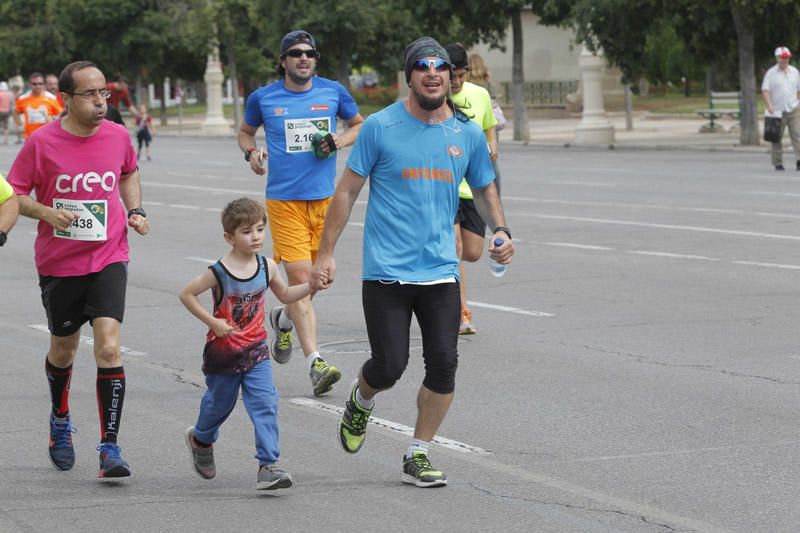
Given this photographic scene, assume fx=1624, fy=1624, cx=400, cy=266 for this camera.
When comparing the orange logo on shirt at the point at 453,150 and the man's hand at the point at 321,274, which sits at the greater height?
the orange logo on shirt at the point at 453,150

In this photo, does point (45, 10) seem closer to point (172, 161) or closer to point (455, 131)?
point (172, 161)

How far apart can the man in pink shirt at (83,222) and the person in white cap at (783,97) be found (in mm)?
21811

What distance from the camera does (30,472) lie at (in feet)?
23.7

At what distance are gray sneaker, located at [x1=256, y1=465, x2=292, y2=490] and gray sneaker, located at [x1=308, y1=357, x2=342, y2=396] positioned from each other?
7.43ft

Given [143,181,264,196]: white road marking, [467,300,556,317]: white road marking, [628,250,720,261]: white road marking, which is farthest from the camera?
[143,181,264,196]: white road marking

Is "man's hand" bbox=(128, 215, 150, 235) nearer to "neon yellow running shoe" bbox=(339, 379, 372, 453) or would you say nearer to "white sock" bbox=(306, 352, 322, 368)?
"neon yellow running shoe" bbox=(339, 379, 372, 453)

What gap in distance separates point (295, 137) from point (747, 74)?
28.1 meters

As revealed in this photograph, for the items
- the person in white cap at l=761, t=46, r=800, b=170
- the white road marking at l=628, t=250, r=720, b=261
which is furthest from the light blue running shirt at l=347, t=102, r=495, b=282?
the person in white cap at l=761, t=46, r=800, b=170

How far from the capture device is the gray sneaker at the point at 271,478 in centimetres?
659

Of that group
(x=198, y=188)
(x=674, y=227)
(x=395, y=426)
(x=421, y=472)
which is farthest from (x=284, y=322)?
(x=198, y=188)

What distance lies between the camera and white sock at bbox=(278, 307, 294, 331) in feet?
31.8

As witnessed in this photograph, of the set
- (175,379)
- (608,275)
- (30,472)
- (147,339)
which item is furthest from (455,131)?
(608,275)

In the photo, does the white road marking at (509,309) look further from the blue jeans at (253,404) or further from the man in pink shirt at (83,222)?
the blue jeans at (253,404)

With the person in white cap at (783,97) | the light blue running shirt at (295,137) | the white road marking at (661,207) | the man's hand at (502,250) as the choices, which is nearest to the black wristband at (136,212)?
the man's hand at (502,250)
